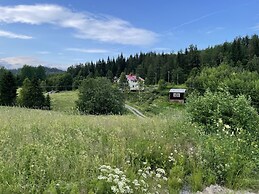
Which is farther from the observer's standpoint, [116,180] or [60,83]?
[60,83]

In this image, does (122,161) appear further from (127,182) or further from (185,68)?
(185,68)

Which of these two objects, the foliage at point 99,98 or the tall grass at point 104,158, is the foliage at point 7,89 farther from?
the tall grass at point 104,158

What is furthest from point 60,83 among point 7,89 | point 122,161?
point 122,161

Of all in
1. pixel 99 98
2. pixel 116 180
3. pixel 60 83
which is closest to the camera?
pixel 116 180

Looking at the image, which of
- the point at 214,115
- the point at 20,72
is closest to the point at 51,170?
the point at 214,115

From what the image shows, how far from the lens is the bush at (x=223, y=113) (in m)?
7.10

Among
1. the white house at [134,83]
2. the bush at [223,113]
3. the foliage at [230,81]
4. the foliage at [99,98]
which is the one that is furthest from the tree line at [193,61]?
the bush at [223,113]

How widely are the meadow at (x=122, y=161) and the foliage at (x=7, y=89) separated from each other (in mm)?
53776

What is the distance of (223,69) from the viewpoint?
78.2m

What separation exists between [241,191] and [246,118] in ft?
10.9

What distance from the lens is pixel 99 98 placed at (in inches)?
1934

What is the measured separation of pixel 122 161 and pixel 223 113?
3988 millimetres

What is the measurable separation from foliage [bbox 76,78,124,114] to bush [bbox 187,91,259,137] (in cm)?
3960

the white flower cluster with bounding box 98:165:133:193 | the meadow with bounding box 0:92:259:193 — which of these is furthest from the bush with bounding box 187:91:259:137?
the white flower cluster with bounding box 98:165:133:193
